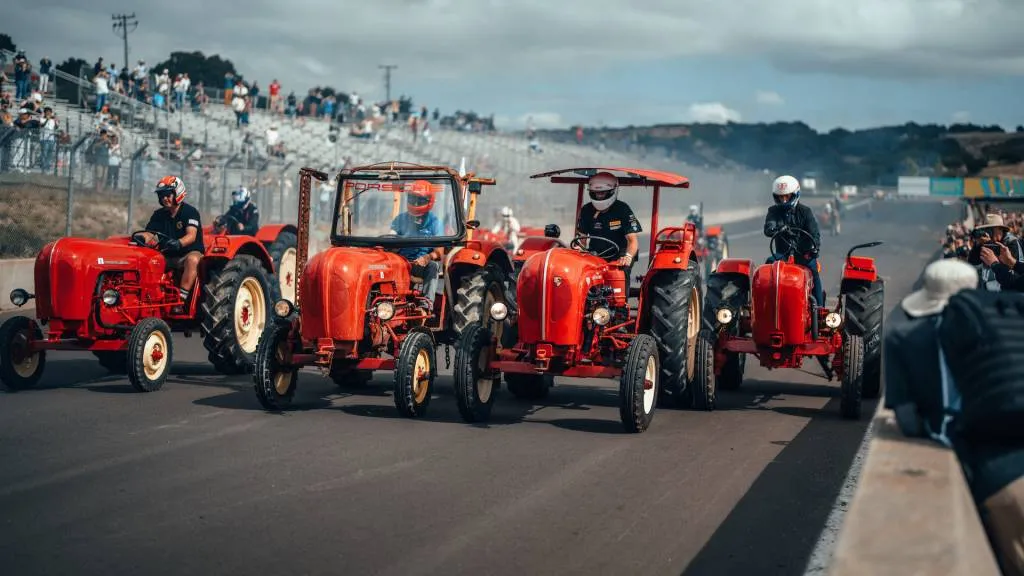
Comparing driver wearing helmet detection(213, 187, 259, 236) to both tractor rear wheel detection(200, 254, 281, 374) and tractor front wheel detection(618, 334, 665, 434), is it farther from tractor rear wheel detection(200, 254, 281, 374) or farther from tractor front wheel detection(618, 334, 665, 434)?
tractor front wheel detection(618, 334, 665, 434)

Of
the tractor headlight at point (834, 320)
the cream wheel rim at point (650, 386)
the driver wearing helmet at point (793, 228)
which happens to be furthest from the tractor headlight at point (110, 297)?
the tractor headlight at point (834, 320)

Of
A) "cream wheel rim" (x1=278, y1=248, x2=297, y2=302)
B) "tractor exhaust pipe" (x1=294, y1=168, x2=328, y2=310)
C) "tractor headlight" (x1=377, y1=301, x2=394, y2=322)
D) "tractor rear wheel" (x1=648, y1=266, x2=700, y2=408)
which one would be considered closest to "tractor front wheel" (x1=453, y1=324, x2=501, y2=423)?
"tractor headlight" (x1=377, y1=301, x2=394, y2=322)

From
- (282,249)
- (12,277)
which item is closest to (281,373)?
(282,249)

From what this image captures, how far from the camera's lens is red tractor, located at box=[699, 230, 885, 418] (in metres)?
10.5

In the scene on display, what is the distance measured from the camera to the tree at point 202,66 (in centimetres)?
7856

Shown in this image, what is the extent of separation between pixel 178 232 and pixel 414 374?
3.85 meters

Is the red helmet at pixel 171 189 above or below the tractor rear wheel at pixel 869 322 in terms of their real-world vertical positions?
above

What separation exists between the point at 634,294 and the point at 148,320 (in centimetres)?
434

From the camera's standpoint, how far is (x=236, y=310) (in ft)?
41.0

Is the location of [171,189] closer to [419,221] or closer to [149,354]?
[149,354]

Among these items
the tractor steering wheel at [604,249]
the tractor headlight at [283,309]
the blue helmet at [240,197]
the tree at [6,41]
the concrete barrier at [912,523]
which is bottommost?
the concrete barrier at [912,523]

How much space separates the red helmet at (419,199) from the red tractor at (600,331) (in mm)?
1516

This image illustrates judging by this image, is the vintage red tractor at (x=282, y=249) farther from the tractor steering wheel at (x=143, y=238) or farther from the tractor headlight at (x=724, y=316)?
the tractor headlight at (x=724, y=316)

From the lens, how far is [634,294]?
10836 millimetres
